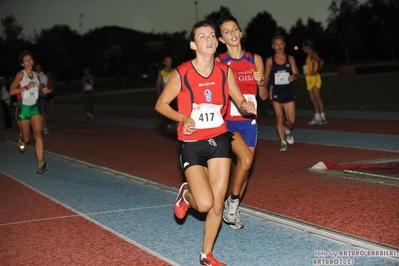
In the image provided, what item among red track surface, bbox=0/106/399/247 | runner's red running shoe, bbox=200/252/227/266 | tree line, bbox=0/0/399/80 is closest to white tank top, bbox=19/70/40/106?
red track surface, bbox=0/106/399/247

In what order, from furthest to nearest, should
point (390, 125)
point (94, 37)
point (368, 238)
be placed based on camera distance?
1. point (94, 37)
2. point (390, 125)
3. point (368, 238)

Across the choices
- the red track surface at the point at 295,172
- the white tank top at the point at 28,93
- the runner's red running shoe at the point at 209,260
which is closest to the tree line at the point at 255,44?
the red track surface at the point at 295,172

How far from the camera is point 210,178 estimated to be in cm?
536

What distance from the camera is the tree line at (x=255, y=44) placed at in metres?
81.9

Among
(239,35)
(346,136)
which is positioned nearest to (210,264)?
(239,35)

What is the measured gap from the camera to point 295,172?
31.9 ft

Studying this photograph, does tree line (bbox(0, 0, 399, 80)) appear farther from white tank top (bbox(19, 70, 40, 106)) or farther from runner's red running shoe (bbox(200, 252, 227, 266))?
runner's red running shoe (bbox(200, 252, 227, 266))

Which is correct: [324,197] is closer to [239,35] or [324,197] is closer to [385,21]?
Result: [239,35]

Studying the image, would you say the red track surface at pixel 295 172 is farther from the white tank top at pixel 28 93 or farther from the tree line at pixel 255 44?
the tree line at pixel 255 44

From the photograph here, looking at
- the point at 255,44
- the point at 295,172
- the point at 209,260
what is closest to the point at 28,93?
the point at 295,172

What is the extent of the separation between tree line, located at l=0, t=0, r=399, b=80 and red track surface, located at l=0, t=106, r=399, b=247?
60423mm

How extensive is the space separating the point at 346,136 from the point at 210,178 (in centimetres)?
926

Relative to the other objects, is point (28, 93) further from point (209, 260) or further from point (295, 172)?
point (209, 260)

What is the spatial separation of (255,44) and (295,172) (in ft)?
307
